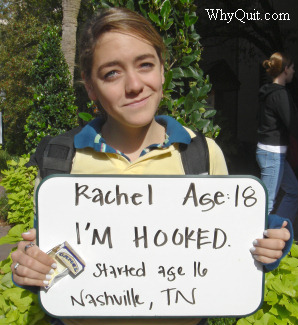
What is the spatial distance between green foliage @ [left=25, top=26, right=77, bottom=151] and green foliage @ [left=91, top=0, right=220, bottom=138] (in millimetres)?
2725

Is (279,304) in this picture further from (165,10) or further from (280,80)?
(280,80)

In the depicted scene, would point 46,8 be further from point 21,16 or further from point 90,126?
point 90,126

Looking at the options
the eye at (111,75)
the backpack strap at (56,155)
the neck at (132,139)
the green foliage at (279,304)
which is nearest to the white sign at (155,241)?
the backpack strap at (56,155)

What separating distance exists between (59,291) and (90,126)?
1.97 ft

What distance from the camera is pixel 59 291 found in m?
1.22

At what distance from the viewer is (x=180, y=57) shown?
2.40 m

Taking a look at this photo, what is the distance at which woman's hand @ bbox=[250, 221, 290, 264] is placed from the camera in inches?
45.9

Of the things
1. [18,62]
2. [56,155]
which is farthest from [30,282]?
[18,62]

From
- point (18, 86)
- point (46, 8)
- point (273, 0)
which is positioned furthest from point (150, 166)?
point (46, 8)

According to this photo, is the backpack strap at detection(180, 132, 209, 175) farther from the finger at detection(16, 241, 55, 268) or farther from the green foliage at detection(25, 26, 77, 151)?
the green foliage at detection(25, 26, 77, 151)

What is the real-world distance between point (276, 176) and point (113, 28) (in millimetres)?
3143

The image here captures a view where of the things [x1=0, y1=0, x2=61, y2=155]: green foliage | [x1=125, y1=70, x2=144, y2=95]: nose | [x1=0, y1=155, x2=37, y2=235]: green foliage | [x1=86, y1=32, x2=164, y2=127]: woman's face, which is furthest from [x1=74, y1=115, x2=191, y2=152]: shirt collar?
[x1=0, y1=0, x2=61, y2=155]: green foliage

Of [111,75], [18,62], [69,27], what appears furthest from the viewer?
[18,62]

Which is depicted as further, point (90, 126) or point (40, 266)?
point (90, 126)
